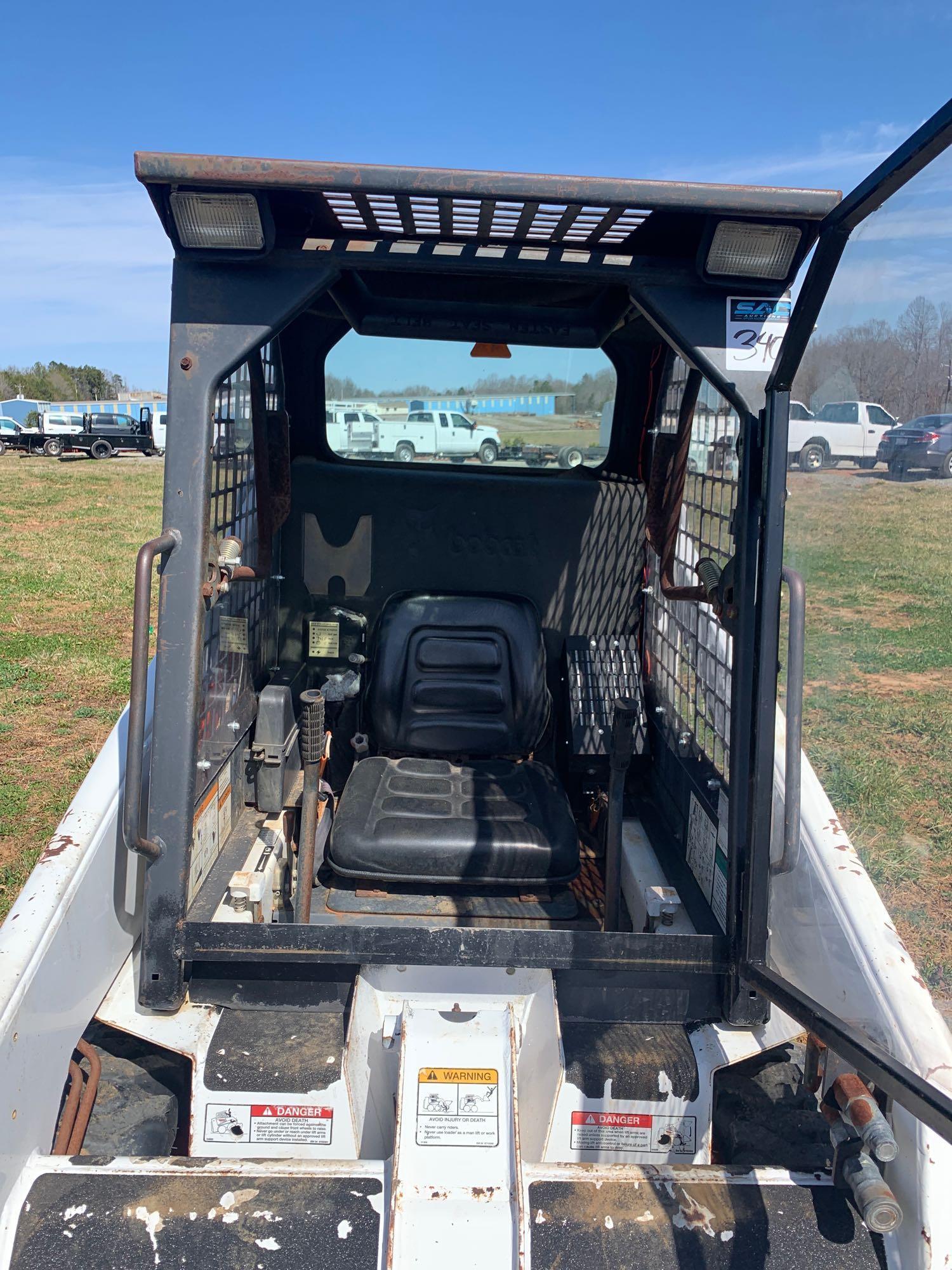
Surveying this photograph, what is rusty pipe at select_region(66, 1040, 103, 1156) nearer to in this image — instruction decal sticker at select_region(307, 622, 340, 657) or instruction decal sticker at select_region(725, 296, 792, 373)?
instruction decal sticker at select_region(307, 622, 340, 657)

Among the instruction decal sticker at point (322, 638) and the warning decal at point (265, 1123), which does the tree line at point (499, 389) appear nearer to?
the instruction decal sticker at point (322, 638)

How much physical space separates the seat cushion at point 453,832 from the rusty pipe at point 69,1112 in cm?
77

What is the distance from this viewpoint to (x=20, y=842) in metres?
4.06

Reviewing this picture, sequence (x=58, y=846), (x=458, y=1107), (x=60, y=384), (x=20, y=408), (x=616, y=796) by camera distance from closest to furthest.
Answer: (x=458, y=1107) → (x=58, y=846) → (x=616, y=796) → (x=20, y=408) → (x=60, y=384)

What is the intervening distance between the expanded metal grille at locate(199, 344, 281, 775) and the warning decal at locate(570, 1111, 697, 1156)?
1094mm

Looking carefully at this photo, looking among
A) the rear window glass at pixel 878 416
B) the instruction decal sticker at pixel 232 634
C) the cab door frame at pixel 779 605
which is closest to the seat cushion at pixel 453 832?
the instruction decal sticker at pixel 232 634

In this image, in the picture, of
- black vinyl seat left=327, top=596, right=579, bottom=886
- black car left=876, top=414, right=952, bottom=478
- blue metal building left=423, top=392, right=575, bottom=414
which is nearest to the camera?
black car left=876, top=414, right=952, bottom=478

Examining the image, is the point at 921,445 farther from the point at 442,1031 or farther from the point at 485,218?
the point at 442,1031

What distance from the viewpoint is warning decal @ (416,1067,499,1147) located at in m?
1.53

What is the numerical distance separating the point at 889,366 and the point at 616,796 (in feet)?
4.23

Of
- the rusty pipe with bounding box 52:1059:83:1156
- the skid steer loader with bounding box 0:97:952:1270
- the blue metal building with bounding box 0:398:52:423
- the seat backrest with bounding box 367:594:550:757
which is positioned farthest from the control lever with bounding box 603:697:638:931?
the blue metal building with bounding box 0:398:52:423

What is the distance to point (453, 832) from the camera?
2.40m

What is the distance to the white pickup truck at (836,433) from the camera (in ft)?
4.94

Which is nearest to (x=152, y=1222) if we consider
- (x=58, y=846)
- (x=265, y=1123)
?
(x=265, y=1123)
